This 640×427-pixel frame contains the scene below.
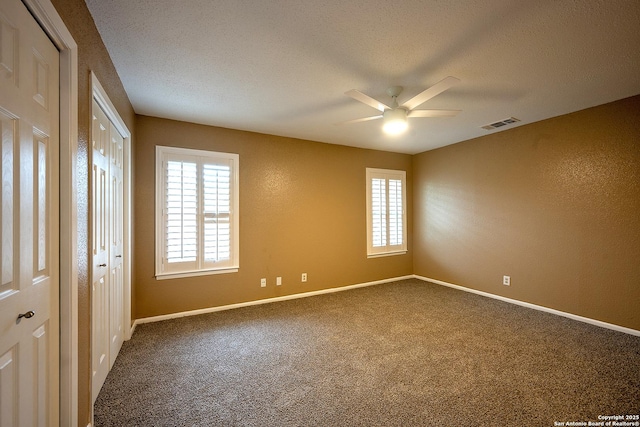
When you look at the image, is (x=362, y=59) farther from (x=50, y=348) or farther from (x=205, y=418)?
(x=205, y=418)

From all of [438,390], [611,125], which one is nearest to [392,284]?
[438,390]

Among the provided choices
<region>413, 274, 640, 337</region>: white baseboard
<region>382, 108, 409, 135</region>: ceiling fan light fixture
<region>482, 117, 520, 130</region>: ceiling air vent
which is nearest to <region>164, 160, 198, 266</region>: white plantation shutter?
<region>382, 108, 409, 135</region>: ceiling fan light fixture

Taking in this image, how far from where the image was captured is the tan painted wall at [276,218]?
3.39 m

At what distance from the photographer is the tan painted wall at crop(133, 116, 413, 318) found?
3.39 meters

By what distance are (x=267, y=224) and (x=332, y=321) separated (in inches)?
66.0

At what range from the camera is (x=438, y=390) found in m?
2.03

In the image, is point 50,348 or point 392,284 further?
point 392,284

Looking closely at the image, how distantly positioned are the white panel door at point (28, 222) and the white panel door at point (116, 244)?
3.73 feet

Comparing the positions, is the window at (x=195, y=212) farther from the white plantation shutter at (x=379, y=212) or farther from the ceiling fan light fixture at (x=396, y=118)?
the white plantation shutter at (x=379, y=212)

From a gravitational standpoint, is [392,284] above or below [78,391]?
below

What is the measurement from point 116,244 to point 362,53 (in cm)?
272

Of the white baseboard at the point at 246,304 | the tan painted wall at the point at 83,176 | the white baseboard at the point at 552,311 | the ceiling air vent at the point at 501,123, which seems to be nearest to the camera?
the tan painted wall at the point at 83,176

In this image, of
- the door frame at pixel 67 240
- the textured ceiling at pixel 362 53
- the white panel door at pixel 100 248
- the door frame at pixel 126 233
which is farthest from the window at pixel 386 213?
the door frame at pixel 67 240

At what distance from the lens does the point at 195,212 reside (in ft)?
11.8
